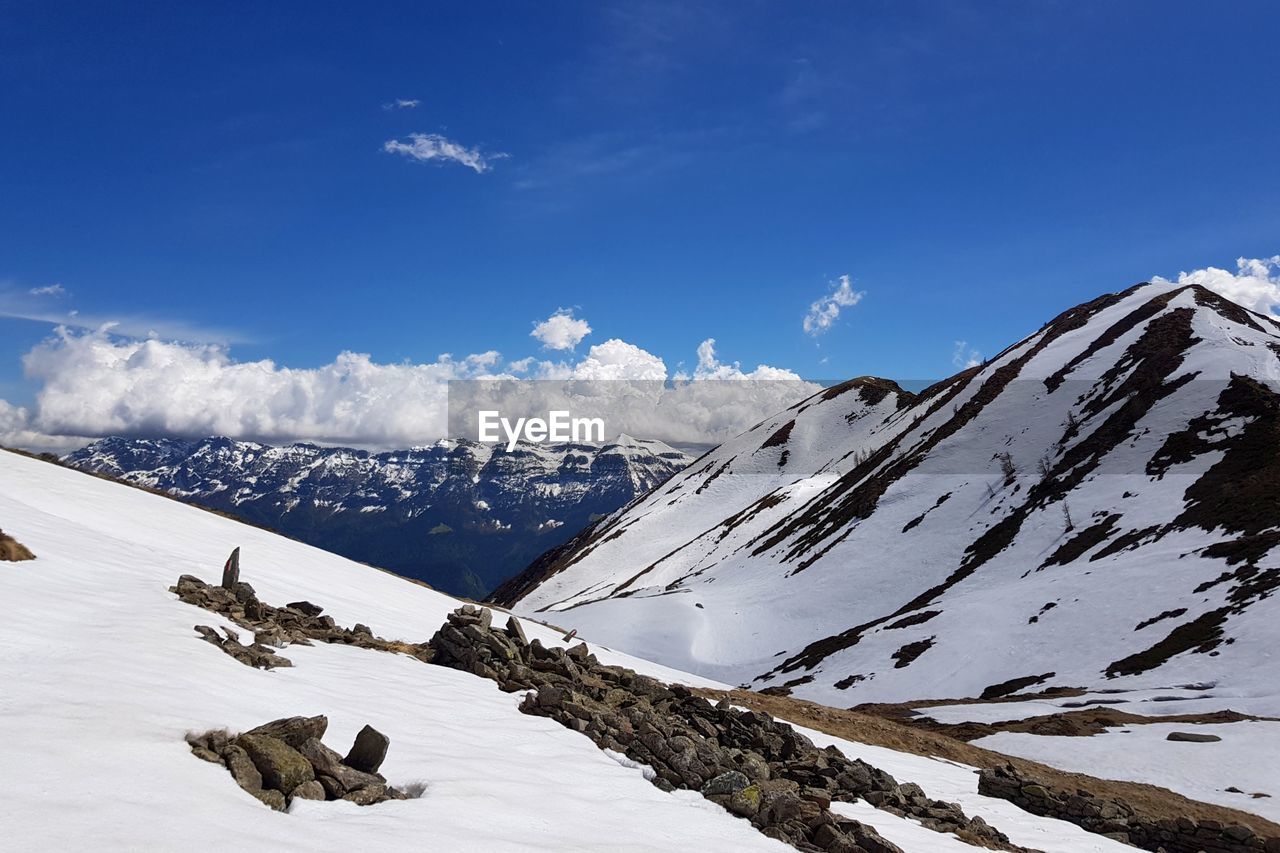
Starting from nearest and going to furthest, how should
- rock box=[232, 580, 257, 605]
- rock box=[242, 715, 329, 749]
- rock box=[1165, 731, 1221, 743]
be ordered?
rock box=[242, 715, 329, 749] → rock box=[232, 580, 257, 605] → rock box=[1165, 731, 1221, 743]

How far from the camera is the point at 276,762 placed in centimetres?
784

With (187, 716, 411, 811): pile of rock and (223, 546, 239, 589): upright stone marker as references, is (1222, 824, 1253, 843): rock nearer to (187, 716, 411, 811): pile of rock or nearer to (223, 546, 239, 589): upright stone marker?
(187, 716, 411, 811): pile of rock

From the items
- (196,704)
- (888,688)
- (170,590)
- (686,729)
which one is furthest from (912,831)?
(888,688)

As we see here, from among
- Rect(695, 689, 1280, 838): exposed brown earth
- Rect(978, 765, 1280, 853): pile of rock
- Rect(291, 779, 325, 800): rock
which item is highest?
Rect(291, 779, 325, 800): rock

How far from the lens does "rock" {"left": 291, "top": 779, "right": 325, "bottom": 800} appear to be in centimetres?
782

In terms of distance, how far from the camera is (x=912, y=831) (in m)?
14.1

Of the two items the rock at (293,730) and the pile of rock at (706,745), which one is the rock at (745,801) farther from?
the rock at (293,730)

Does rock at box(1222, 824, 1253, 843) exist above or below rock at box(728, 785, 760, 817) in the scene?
below

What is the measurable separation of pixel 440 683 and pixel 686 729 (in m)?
5.52

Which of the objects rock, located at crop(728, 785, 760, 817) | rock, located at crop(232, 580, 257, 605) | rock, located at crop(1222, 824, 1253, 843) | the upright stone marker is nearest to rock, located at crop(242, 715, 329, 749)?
rock, located at crop(728, 785, 760, 817)

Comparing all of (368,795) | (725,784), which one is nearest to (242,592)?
(368,795)

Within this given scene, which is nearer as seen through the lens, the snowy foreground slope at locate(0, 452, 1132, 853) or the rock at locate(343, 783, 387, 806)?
the snowy foreground slope at locate(0, 452, 1132, 853)

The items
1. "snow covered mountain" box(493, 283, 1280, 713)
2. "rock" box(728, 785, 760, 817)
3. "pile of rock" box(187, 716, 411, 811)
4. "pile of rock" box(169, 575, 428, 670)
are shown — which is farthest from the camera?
"snow covered mountain" box(493, 283, 1280, 713)

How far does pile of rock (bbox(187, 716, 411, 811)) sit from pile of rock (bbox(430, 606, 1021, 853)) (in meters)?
5.33
